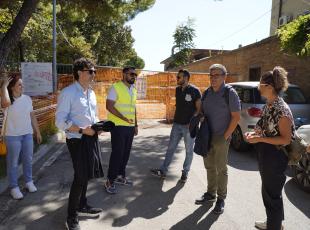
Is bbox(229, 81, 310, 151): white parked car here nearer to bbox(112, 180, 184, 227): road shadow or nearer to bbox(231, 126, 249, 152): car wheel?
bbox(231, 126, 249, 152): car wheel

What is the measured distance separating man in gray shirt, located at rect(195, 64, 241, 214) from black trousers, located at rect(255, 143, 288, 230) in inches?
32.8

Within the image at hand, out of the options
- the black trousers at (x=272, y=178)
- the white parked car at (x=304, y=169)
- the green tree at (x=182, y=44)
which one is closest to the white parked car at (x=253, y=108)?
the white parked car at (x=304, y=169)

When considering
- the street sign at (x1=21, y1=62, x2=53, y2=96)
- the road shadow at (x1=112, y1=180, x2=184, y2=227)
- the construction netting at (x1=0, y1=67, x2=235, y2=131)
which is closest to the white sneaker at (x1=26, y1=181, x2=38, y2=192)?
the road shadow at (x1=112, y1=180, x2=184, y2=227)

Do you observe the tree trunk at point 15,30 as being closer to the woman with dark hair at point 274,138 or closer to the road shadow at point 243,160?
the road shadow at point 243,160

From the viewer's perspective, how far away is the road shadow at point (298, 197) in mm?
4717

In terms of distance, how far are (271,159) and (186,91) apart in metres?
2.35

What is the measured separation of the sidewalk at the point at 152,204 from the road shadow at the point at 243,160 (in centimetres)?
8

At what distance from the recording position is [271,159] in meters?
3.40

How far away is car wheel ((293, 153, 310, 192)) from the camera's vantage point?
5.11 meters

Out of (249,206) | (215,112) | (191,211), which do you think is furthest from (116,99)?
(249,206)

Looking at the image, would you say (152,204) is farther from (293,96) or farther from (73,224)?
(293,96)

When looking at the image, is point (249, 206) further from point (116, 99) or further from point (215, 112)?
point (116, 99)

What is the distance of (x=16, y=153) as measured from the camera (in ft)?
15.6

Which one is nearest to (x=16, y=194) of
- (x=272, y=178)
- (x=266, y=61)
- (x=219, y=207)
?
(x=219, y=207)
